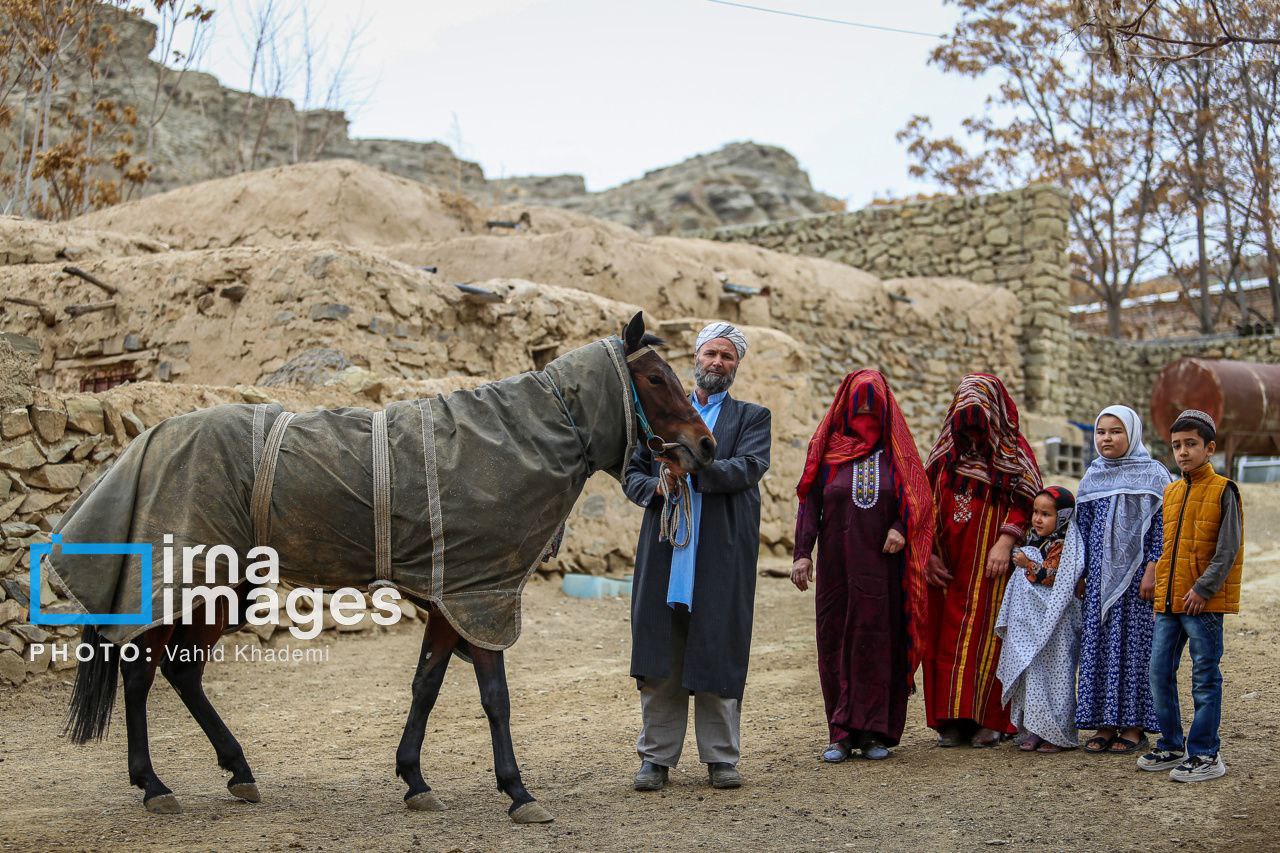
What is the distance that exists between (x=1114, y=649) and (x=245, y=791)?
330 centimetres

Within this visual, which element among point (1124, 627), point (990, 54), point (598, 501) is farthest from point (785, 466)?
point (990, 54)

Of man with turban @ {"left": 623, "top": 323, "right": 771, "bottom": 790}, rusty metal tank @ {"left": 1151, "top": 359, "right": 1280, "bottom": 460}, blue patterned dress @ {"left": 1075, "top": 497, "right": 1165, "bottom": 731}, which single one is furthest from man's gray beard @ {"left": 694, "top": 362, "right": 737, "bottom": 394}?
rusty metal tank @ {"left": 1151, "top": 359, "right": 1280, "bottom": 460}

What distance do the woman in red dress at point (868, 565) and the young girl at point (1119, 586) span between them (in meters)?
0.67

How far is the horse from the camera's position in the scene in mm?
3945

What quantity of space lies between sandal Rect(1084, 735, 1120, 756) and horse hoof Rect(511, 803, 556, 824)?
7.31 ft

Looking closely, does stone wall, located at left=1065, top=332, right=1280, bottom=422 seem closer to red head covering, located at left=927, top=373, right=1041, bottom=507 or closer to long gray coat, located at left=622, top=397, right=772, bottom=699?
red head covering, located at left=927, top=373, right=1041, bottom=507

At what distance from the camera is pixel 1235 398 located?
15.1 metres

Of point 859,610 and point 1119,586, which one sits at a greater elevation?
point 1119,586

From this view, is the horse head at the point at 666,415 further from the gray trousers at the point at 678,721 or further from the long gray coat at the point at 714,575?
the gray trousers at the point at 678,721

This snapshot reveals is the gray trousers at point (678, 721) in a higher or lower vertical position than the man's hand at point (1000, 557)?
lower

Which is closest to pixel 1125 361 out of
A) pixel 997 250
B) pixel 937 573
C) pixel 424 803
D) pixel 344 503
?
pixel 997 250

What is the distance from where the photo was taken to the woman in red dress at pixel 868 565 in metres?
4.78

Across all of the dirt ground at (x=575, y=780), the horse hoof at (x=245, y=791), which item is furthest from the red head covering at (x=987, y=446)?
the horse hoof at (x=245, y=791)

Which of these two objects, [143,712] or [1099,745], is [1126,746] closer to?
[1099,745]
